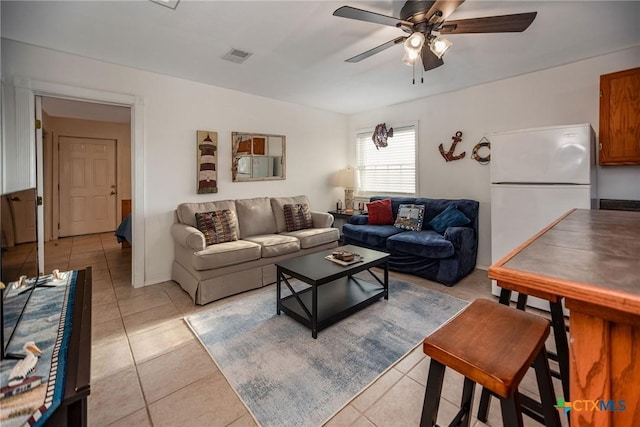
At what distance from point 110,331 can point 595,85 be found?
5189 mm

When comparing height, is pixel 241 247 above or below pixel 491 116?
below

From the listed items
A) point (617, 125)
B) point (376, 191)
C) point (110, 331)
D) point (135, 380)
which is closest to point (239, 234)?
point (110, 331)

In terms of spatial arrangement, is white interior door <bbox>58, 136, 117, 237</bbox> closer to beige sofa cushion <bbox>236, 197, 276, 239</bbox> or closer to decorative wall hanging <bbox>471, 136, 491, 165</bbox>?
beige sofa cushion <bbox>236, 197, 276, 239</bbox>

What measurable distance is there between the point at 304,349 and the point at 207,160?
276cm

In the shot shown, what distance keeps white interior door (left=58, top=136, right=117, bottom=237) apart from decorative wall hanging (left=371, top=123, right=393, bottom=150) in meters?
5.67

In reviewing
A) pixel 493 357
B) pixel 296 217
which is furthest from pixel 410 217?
pixel 493 357

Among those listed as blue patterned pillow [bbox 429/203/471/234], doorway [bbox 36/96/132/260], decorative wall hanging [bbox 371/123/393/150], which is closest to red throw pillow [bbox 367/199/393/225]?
blue patterned pillow [bbox 429/203/471/234]

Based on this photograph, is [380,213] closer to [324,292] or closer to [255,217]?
[255,217]

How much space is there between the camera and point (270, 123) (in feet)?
14.8

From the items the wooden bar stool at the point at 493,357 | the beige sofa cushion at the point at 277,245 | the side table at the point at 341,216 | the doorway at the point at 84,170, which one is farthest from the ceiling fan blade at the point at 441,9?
the doorway at the point at 84,170

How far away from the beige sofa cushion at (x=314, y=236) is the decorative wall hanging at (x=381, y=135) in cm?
192

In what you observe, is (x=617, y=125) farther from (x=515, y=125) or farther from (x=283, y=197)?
(x=283, y=197)

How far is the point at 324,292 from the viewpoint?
2920mm

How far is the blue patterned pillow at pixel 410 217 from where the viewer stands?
13.5 feet
